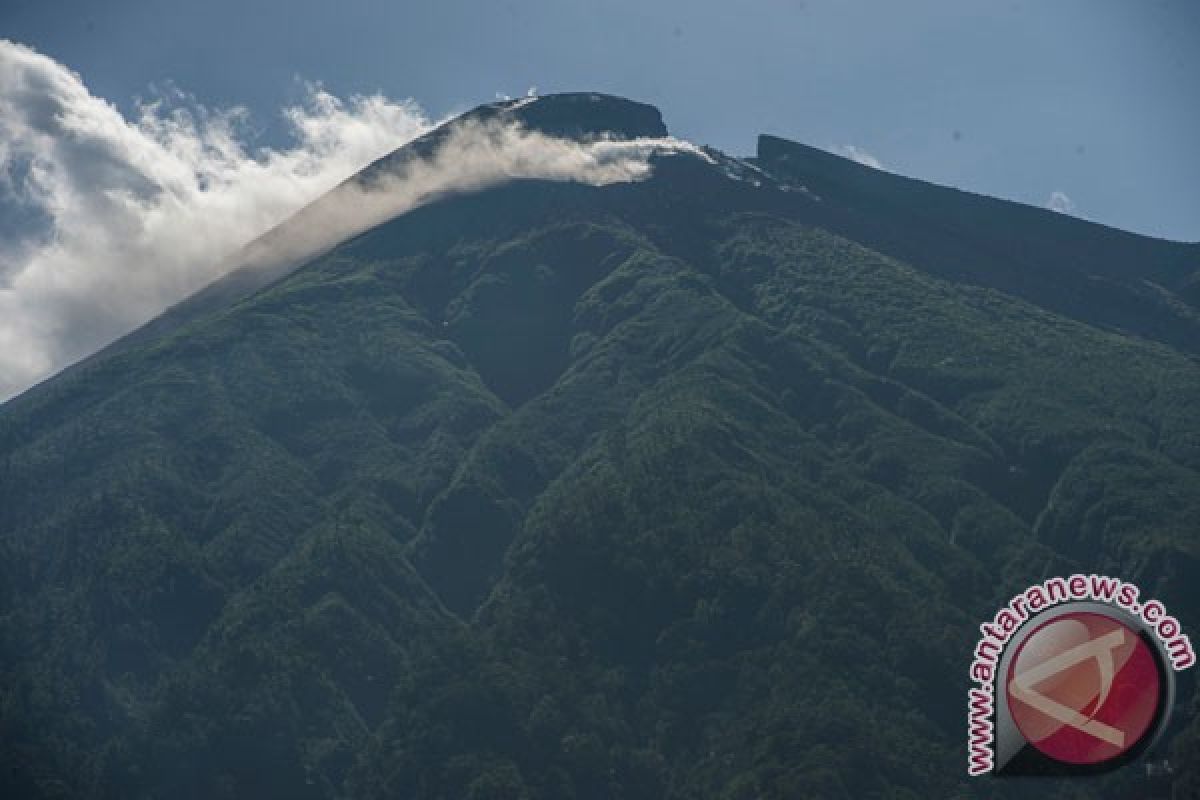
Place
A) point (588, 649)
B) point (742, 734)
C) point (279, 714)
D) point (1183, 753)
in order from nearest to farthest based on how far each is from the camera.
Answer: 1. point (1183, 753)
2. point (742, 734)
3. point (279, 714)
4. point (588, 649)

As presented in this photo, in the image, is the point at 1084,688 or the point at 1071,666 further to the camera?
the point at 1071,666

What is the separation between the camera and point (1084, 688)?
44969mm

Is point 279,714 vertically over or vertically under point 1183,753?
over

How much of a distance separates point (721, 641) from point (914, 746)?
30.3m

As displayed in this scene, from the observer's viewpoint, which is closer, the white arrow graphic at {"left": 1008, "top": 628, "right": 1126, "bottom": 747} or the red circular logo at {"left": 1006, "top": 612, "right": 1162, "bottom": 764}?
the red circular logo at {"left": 1006, "top": 612, "right": 1162, "bottom": 764}

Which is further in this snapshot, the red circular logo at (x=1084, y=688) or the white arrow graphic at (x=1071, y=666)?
the white arrow graphic at (x=1071, y=666)

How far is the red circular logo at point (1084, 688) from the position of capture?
147ft

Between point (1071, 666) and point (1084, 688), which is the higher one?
point (1071, 666)

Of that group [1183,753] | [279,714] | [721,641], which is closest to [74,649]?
[279,714]

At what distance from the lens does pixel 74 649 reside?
166m

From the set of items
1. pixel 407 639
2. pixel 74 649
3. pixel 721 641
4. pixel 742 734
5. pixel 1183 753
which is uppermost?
pixel 74 649

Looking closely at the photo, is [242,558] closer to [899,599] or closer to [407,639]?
[407,639]

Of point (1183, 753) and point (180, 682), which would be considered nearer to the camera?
point (1183, 753)

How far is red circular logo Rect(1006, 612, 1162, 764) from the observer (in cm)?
4472
